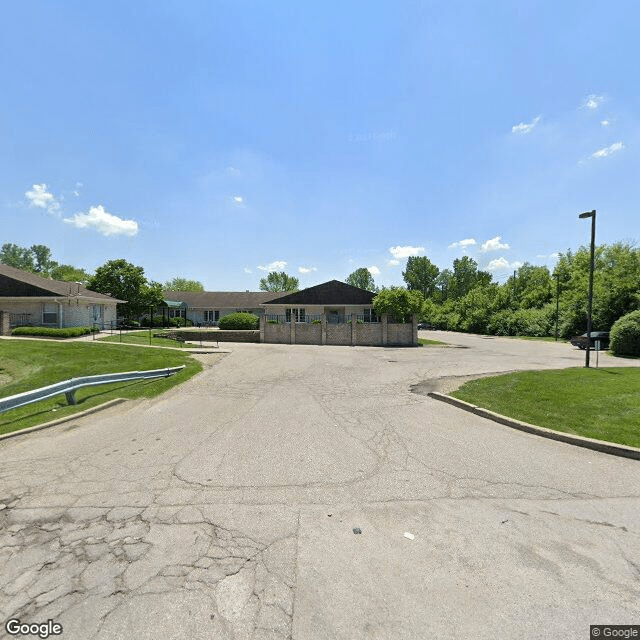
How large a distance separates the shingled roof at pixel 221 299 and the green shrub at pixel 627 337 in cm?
3959

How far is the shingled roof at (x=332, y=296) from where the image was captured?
36969 mm

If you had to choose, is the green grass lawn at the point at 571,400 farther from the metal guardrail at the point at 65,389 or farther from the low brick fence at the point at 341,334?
the low brick fence at the point at 341,334

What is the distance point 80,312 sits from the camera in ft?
103

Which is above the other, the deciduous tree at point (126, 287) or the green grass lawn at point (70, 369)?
the deciduous tree at point (126, 287)

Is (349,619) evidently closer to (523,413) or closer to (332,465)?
(332,465)

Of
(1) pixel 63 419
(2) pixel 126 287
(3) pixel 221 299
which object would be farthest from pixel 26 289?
(1) pixel 63 419

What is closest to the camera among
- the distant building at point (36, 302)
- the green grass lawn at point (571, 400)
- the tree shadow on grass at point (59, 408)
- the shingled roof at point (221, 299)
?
the green grass lawn at point (571, 400)

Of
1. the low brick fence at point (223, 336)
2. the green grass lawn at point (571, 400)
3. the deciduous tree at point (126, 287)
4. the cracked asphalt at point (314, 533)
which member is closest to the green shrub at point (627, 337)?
the green grass lawn at point (571, 400)

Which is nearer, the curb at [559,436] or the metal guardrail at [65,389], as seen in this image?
the curb at [559,436]

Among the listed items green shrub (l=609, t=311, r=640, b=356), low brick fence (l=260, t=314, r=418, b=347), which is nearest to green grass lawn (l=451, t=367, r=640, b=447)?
green shrub (l=609, t=311, r=640, b=356)

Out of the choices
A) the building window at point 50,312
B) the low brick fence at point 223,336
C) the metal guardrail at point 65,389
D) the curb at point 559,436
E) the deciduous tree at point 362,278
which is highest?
the deciduous tree at point 362,278

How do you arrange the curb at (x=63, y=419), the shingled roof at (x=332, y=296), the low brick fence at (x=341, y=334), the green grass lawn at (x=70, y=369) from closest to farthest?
1. the curb at (x=63, y=419)
2. the green grass lawn at (x=70, y=369)
3. the low brick fence at (x=341, y=334)
4. the shingled roof at (x=332, y=296)

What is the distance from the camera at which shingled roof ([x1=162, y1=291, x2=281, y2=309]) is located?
51.5 metres

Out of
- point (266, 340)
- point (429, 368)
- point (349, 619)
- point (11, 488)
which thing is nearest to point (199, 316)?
point (266, 340)
